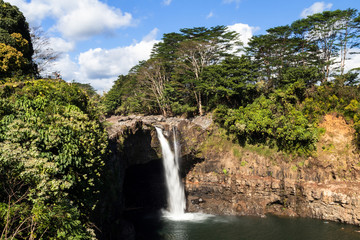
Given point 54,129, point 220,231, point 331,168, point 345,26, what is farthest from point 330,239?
point 345,26

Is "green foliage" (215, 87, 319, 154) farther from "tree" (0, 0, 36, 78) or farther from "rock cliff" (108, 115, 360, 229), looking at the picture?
"tree" (0, 0, 36, 78)

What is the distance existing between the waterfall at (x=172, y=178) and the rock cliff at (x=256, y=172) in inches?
35.2

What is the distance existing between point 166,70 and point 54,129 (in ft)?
112

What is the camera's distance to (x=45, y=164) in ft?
29.3

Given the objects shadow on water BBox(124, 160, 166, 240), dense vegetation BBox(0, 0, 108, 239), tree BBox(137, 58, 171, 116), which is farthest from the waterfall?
dense vegetation BBox(0, 0, 108, 239)

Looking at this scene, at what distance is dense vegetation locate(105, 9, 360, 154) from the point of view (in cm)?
2672

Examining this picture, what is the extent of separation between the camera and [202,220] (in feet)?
81.5

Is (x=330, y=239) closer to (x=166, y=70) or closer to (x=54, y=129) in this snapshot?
(x=54, y=129)

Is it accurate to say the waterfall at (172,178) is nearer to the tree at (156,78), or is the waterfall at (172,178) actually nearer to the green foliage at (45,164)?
the tree at (156,78)

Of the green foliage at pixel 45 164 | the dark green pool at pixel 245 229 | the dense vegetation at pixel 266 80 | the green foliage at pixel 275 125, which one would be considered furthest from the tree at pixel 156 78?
the green foliage at pixel 45 164

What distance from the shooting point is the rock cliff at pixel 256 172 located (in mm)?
22984

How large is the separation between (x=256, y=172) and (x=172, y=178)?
10661mm

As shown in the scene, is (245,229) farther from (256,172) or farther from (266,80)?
(266,80)

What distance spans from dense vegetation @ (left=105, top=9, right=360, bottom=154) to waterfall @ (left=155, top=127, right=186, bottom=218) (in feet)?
27.3
